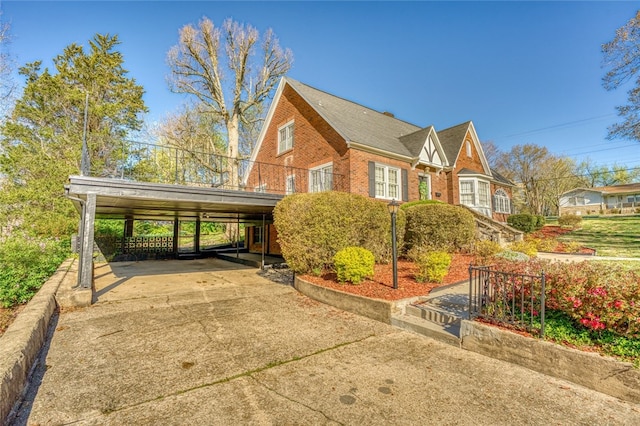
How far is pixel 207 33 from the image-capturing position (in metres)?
17.4

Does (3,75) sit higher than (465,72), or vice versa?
(465,72)

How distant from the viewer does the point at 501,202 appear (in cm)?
2053

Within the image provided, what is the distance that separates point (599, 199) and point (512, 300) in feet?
171

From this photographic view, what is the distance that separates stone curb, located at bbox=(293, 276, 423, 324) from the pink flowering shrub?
2.26 m

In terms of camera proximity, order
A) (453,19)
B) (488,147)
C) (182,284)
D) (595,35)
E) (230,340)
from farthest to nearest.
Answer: (488,147)
(595,35)
(453,19)
(182,284)
(230,340)

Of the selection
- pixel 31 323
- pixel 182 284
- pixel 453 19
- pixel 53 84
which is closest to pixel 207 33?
pixel 53 84

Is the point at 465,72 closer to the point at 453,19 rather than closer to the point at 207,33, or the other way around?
the point at 453,19

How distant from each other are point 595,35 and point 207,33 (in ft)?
68.8

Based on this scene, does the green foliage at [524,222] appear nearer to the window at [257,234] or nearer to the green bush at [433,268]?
the green bush at [433,268]

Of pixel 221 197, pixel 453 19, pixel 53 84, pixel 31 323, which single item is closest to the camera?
pixel 31 323

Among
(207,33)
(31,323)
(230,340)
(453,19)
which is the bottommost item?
(230,340)

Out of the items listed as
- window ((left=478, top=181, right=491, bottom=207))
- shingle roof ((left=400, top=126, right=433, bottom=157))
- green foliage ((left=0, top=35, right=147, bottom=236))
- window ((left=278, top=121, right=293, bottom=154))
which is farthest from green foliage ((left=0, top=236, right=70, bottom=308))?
window ((left=478, top=181, right=491, bottom=207))

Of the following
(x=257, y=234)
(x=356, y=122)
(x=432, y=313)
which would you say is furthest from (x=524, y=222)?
(x=257, y=234)

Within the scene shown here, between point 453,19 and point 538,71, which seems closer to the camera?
point 453,19
